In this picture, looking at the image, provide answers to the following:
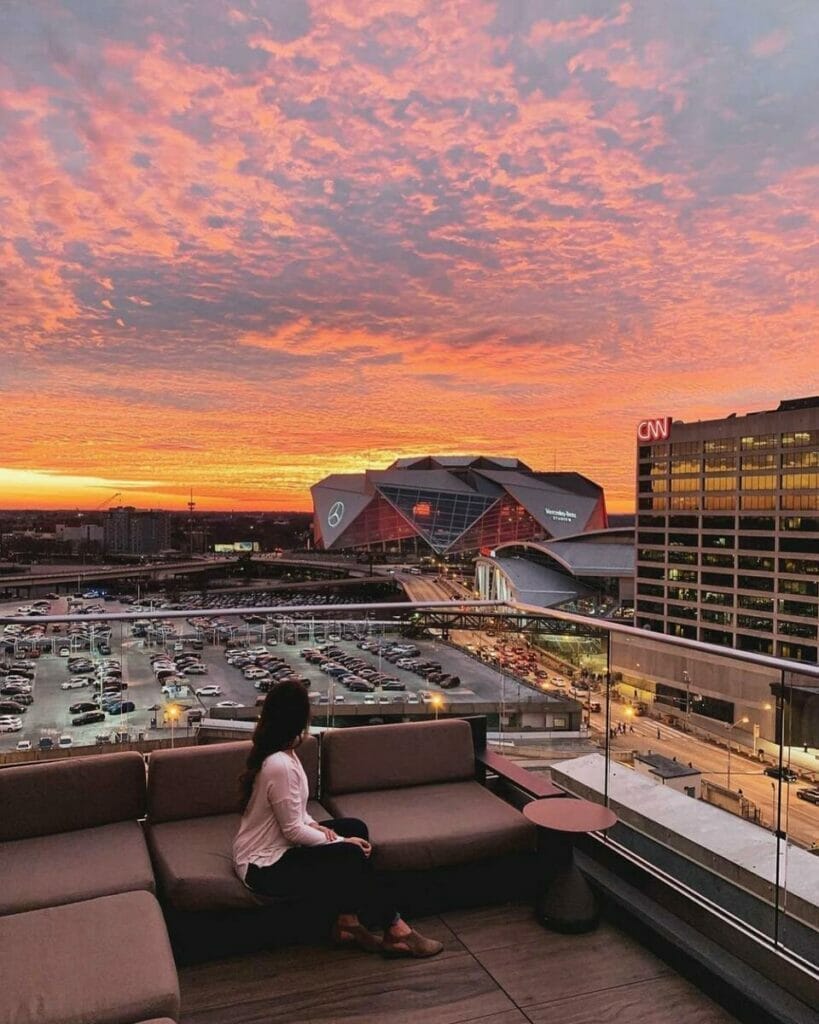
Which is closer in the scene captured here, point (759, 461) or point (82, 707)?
point (82, 707)

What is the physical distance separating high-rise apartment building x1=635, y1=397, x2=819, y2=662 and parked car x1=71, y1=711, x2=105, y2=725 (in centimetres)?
4731

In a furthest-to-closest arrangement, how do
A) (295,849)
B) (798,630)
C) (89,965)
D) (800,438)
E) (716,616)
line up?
(716,616)
(800,438)
(798,630)
(295,849)
(89,965)

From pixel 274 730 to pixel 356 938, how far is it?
80 cm

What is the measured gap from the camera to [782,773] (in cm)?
233

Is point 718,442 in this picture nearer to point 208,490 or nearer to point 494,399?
point 494,399

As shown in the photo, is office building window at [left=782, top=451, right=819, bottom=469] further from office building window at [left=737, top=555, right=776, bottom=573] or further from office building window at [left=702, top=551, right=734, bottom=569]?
office building window at [left=702, top=551, right=734, bottom=569]

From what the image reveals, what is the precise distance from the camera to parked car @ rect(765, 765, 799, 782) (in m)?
2.30

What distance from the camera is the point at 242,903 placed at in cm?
241

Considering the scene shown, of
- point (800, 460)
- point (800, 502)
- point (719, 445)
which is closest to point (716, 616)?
point (800, 502)

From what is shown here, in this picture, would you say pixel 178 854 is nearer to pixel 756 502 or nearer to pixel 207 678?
pixel 207 678

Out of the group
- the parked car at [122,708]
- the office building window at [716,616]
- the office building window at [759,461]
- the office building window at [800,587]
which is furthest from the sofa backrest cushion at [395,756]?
the office building window at [716,616]

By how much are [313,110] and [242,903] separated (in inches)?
336

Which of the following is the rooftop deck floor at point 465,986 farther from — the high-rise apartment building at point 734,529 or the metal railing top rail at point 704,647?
the high-rise apartment building at point 734,529

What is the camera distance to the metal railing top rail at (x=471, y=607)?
8.00ft
